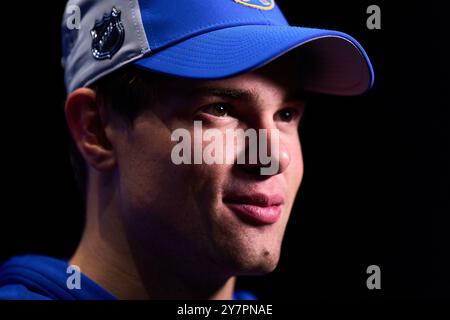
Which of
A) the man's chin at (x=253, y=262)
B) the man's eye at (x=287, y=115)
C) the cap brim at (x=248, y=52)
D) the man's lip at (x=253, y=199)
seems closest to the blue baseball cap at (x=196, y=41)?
the cap brim at (x=248, y=52)

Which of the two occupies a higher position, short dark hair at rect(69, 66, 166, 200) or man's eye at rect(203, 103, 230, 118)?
short dark hair at rect(69, 66, 166, 200)

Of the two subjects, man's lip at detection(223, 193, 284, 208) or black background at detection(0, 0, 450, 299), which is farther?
black background at detection(0, 0, 450, 299)

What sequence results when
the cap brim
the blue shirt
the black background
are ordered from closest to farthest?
the cap brim, the blue shirt, the black background

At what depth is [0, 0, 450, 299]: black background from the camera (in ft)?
6.02

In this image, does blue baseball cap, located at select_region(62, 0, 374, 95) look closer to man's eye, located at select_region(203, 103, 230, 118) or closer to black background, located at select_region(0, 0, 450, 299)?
man's eye, located at select_region(203, 103, 230, 118)

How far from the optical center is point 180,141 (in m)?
1.26

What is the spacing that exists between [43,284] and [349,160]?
999 millimetres

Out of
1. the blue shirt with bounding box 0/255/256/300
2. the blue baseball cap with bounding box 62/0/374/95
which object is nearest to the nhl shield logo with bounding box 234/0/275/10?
the blue baseball cap with bounding box 62/0/374/95

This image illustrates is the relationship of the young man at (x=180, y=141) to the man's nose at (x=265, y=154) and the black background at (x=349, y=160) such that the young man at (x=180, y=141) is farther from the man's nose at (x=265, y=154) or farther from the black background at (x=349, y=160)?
the black background at (x=349, y=160)

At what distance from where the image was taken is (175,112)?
1.26 m

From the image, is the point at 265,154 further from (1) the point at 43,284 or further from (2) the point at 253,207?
(1) the point at 43,284

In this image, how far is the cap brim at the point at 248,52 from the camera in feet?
3.92

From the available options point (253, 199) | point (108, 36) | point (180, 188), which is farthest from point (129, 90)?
point (253, 199)
